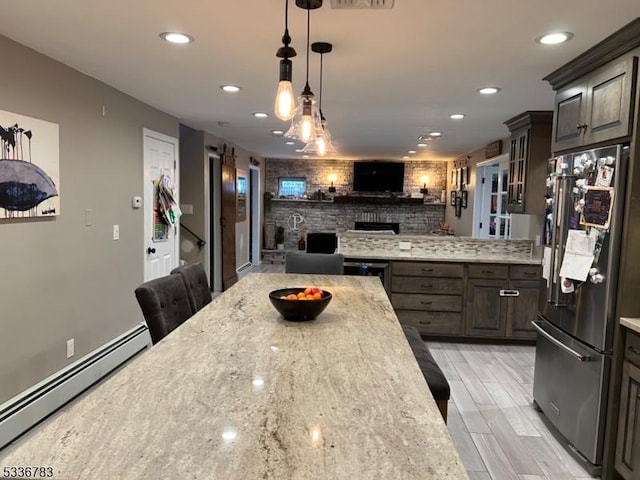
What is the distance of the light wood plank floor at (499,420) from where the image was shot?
93.2 inches

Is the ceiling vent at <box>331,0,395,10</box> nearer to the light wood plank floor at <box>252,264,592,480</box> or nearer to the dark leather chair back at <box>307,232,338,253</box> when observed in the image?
the light wood plank floor at <box>252,264,592,480</box>

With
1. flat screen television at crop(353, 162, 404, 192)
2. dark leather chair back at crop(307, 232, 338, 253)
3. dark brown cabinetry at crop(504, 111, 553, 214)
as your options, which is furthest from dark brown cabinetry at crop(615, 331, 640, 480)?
flat screen television at crop(353, 162, 404, 192)

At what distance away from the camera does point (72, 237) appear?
10.2ft

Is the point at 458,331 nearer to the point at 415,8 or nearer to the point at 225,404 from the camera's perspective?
the point at 415,8

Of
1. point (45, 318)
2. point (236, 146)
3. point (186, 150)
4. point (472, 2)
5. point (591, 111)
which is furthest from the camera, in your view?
point (236, 146)

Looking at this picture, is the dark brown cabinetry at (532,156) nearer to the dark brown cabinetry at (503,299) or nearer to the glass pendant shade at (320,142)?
the dark brown cabinetry at (503,299)

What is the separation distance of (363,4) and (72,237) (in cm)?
248

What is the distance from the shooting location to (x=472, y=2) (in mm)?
1935

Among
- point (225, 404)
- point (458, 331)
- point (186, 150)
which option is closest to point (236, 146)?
point (186, 150)

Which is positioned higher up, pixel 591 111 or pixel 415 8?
pixel 415 8

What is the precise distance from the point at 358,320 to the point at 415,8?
1465 millimetres

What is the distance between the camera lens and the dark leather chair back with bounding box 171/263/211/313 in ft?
8.29

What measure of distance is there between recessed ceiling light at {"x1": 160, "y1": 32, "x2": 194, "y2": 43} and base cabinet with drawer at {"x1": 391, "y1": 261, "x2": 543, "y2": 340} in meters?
2.87

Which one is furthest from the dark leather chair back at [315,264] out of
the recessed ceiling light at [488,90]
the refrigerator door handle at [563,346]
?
the recessed ceiling light at [488,90]
